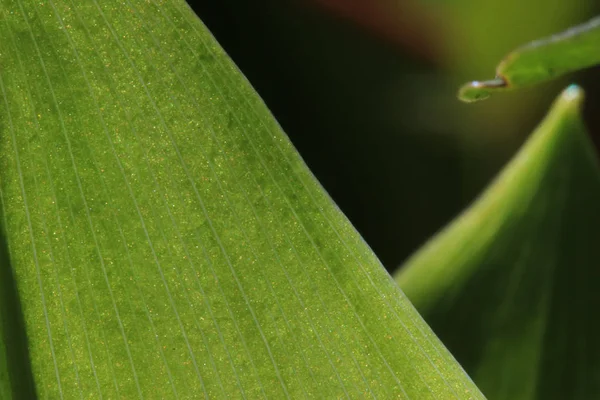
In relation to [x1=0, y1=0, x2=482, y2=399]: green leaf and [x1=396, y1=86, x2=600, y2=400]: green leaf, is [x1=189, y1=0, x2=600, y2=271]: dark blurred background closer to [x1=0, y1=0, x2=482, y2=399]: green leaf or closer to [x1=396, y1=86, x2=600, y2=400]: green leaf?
[x1=396, y1=86, x2=600, y2=400]: green leaf

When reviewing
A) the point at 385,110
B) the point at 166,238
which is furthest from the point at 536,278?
the point at 385,110

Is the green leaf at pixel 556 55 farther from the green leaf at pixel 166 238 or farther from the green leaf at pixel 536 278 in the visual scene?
the green leaf at pixel 536 278

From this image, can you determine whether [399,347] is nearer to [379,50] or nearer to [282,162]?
[282,162]

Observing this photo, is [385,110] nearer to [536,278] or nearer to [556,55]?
[536,278]

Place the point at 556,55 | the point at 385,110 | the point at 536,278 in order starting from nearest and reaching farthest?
the point at 556,55 < the point at 536,278 < the point at 385,110

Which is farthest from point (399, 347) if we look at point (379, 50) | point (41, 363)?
point (379, 50)

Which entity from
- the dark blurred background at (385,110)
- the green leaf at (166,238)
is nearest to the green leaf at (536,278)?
the green leaf at (166,238)
